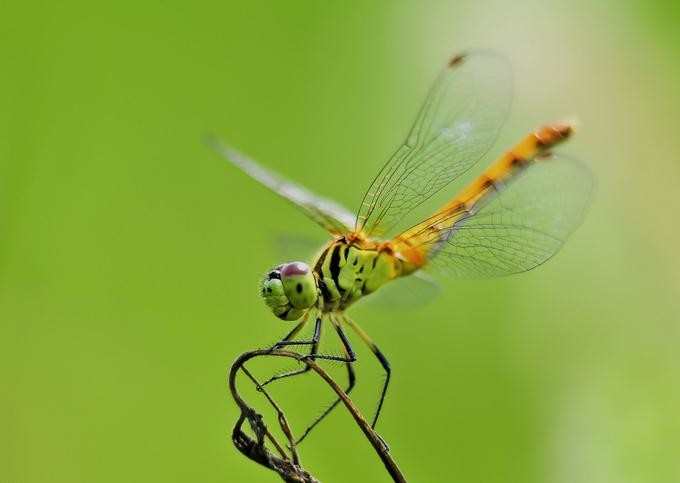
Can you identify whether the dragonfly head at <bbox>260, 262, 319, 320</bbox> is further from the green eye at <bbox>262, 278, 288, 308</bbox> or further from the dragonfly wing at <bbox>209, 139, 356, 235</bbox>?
the dragonfly wing at <bbox>209, 139, 356, 235</bbox>

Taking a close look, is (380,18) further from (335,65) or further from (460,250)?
(460,250)

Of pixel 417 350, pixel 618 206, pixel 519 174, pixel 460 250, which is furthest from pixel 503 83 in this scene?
pixel 618 206

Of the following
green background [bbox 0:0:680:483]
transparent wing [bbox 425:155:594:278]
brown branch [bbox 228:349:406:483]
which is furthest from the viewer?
green background [bbox 0:0:680:483]

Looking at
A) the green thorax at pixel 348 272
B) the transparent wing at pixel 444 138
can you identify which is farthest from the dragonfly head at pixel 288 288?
the transparent wing at pixel 444 138

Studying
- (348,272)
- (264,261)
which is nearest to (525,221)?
(348,272)

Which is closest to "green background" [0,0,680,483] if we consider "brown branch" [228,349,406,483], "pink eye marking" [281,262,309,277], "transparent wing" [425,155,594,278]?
"transparent wing" [425,155,594,278]

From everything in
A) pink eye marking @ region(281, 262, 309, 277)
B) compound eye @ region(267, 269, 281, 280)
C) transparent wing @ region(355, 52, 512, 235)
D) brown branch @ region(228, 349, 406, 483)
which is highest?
transparent wing @ region(355, 52, 512, 235)

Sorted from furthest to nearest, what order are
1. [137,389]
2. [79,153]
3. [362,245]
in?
[79,153] → [137,389] → [362,245]
